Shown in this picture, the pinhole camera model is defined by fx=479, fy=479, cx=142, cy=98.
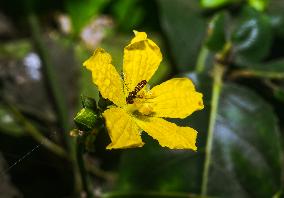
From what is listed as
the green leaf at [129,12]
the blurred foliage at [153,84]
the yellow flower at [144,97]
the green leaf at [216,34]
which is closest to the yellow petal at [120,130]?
the yellow flower at [144,97]

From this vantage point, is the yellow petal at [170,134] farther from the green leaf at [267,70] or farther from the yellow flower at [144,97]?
the green leaf at [267,70]

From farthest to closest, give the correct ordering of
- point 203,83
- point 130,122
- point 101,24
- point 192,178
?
point 101,24 → point 203,83 → point 192,178 → point 130,122

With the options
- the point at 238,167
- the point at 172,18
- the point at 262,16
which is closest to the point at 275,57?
the point at 262,16

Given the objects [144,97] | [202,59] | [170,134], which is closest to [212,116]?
[202,59]

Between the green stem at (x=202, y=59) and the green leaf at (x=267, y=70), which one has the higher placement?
the green stem at (x=202, y=59)

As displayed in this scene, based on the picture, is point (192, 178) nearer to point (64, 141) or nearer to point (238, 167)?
point (238, 167)

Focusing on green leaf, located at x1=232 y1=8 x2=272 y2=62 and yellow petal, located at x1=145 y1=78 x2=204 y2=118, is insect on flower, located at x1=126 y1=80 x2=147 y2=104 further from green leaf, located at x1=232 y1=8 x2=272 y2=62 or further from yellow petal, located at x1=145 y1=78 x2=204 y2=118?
green leaf, located at x1=232 y1=8 x2=272 y2=62
